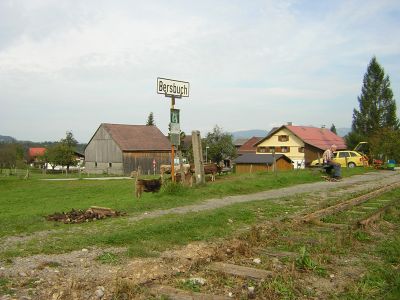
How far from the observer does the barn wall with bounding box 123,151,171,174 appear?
6919cm

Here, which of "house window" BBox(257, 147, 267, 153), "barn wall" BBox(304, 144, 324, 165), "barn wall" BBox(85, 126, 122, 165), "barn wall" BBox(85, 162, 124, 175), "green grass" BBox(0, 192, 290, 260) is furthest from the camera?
"house window" BBox(257, 147, 267, 153)

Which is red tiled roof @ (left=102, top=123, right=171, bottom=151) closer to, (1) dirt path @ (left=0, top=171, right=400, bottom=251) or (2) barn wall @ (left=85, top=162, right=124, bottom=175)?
(2) barn wall @ (left=85, top=162, right=124, bottom=175)

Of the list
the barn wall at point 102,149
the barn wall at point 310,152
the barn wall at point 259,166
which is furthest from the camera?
the barn wall at point 310,152

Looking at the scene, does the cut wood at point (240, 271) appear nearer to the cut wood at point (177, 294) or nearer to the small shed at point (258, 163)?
the cut wood at point (177, 294)

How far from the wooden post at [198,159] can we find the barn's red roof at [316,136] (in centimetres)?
5618

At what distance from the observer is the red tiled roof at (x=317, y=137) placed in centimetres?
7156

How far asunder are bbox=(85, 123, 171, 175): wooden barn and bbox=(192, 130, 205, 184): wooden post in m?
52.1

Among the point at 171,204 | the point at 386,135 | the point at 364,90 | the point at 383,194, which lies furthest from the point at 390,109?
the point at 171,204

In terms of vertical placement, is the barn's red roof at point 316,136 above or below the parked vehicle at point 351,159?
above

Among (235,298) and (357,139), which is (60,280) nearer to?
(235,298)

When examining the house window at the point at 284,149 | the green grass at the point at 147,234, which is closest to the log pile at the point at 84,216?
the green grass at the point at 147,234

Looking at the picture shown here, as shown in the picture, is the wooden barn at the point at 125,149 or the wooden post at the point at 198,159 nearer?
the wooden post at the point at 198,159

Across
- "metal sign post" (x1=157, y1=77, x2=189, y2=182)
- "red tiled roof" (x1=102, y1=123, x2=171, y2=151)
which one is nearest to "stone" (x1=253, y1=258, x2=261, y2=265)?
"metal sign post" (x1=157, y1=77, x2=189, y2=182)

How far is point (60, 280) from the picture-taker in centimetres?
529
